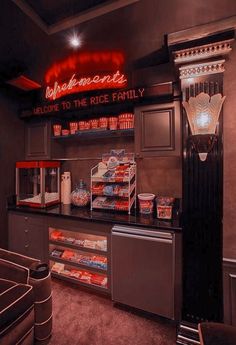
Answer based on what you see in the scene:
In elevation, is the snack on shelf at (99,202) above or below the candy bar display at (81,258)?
above

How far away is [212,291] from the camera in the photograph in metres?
1.41

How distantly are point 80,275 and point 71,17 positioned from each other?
2649 mm

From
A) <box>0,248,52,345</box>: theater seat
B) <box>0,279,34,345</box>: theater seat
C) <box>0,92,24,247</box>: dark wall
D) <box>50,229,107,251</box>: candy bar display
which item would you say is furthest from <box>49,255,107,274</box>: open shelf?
<box>0,92,24,247</box>: dark wall

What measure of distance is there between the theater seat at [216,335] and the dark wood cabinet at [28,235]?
5.98 feet

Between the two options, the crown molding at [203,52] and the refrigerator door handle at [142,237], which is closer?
the crown molding at [203,52]

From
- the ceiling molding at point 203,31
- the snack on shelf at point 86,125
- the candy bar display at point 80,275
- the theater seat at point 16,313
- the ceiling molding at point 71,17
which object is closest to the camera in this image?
the theater seat at point 16,313

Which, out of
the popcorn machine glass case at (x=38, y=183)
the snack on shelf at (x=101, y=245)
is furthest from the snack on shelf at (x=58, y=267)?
the popcorn machine glass case at (x=38, y=183)

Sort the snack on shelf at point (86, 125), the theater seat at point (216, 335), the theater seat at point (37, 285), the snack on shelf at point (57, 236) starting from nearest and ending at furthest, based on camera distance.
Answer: the theater seat at point (216, 335) → the theater seat at point (37, 285) → the snack on shelf at point (57, 236) → the snack on shelf at point (86, 125)

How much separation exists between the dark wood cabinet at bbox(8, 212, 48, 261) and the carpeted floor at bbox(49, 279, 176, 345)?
573mm

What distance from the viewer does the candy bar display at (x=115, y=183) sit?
6.77 ft

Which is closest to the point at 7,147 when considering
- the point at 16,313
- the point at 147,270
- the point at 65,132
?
the point at 65,132

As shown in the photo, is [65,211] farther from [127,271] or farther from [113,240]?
[127,271]

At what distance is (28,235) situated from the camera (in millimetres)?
2275

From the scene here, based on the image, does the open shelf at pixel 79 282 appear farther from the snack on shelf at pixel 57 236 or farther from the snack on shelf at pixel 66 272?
the snack on shelf at pixel 57 236
